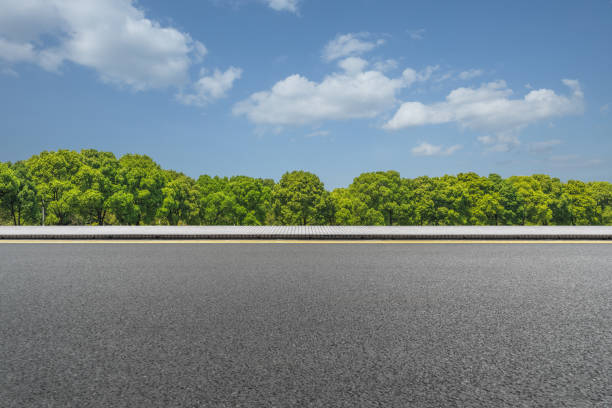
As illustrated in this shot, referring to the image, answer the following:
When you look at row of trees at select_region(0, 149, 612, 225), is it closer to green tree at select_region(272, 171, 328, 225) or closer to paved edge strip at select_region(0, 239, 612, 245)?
green tree at select_region(272, 171, 328, 225)

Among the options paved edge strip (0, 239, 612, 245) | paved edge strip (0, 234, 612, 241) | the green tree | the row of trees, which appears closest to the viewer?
paved edge strip (0, 239, 612, 245)

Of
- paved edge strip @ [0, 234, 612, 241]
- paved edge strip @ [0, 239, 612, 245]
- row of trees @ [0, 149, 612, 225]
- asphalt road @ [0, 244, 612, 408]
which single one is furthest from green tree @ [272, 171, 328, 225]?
asphalt road @ [0, 244, 612, 408]

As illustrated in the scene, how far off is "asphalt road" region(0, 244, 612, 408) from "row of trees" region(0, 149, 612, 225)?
37.5 meters

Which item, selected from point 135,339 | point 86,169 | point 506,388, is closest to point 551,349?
point 506,388

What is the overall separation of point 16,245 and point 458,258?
35.5ft

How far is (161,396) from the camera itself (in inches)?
95.3

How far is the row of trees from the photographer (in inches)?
1549

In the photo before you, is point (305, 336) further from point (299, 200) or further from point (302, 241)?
point (299, 200)

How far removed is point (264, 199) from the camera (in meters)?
52.7

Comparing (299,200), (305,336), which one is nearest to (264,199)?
(299,200)

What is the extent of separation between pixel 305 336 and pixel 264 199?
4970 cm

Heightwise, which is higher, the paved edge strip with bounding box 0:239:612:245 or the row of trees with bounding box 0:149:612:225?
the row of trees with bounding box 0:149:612:225

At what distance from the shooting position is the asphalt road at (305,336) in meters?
2.48

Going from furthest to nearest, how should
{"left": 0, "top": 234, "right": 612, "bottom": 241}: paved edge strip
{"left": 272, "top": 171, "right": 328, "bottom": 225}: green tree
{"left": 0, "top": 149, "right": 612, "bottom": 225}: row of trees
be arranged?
1. {"left": 272, "top": 171, "right": 328, "bottom": 225}: green tree
2. {"left": 0, "top": 149, "right": 612, "bottom": 225}: row of trees
3. {"left": 0, "top": 234, "right": 612, "bottom": 241}: paved edge strip
